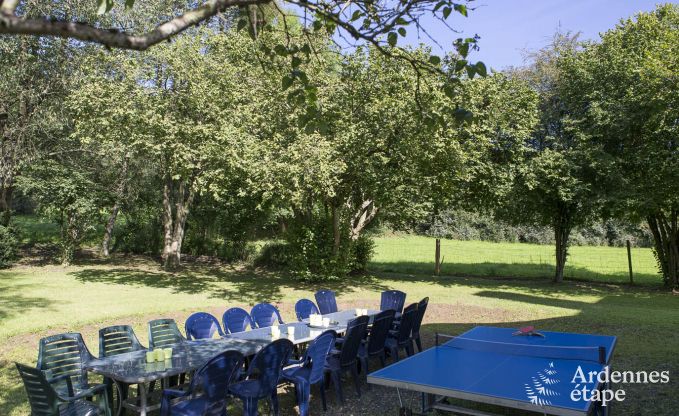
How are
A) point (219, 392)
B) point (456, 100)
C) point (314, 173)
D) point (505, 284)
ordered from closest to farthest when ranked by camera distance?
1. point (219, 392)
2. point (314, 173)
3. point (456, 100)
4. point (505, 284)

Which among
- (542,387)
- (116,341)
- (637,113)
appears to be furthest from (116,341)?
(637,113)

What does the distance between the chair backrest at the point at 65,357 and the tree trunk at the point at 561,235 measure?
19.2 meters

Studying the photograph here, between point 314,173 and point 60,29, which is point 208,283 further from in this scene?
point 60,29

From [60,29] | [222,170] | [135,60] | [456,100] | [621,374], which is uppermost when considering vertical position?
[135,60]

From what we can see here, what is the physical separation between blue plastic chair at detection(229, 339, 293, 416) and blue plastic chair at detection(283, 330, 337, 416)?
0.37m

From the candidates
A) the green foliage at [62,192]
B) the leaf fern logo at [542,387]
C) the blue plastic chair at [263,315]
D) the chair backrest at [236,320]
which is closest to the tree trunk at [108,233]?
the green foliage at [62,192]

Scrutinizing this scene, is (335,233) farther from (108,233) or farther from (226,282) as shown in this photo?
(108,233)

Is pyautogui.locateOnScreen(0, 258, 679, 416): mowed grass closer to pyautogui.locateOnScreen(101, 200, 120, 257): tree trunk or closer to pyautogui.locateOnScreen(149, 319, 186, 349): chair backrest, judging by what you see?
pyautogui.locateOnScreen(149, 319, 186, 349): chair backrest

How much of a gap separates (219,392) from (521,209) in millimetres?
18647

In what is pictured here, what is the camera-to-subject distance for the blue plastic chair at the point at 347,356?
23.6 feet

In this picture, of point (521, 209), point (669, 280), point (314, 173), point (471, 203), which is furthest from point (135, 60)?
point (669, 280)

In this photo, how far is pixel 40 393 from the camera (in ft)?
16.2

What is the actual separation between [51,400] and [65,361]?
5.14 ft

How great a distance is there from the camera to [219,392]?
548cm
